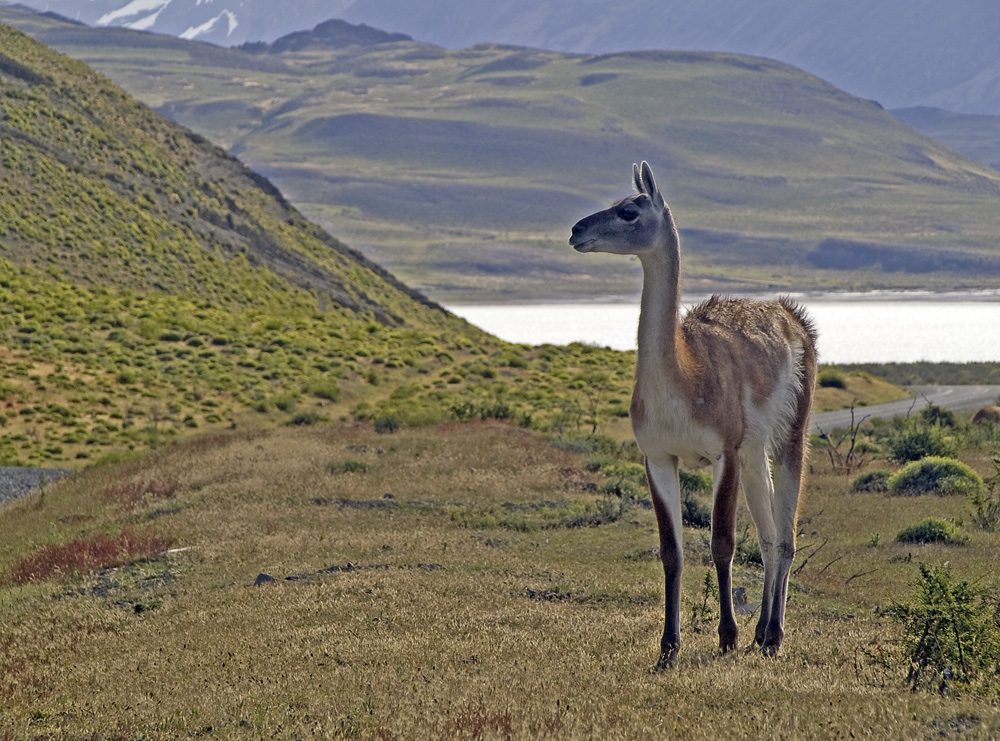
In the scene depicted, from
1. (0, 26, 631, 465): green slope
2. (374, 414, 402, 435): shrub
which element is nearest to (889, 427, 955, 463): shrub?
(0, 26, 631, 465): green slope

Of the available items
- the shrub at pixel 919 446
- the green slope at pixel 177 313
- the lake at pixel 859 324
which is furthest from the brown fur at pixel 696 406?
the lake at pixel 859 324

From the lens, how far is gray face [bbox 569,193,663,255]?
26.1 feet

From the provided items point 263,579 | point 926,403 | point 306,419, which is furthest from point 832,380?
point 263,579

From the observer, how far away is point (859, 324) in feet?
347

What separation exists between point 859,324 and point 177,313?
75.8 metres

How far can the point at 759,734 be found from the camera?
5.90 m

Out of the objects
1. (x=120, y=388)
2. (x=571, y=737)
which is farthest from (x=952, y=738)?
(x=120, y=388)

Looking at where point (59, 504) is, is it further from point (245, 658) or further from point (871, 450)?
point (871, 450)

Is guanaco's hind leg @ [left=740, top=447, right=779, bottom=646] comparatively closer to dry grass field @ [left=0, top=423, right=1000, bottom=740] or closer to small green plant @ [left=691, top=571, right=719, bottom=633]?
dry grass field @ [left=0, top=423, right=1000, bottom=740]

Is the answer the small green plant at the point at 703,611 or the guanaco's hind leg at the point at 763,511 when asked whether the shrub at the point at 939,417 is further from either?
the guanaco's hind leg at the point at 763,511

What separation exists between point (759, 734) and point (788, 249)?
656 ft

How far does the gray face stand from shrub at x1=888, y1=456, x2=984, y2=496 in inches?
466

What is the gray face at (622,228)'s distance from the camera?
795cm

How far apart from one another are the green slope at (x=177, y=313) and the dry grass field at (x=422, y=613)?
378 inches
